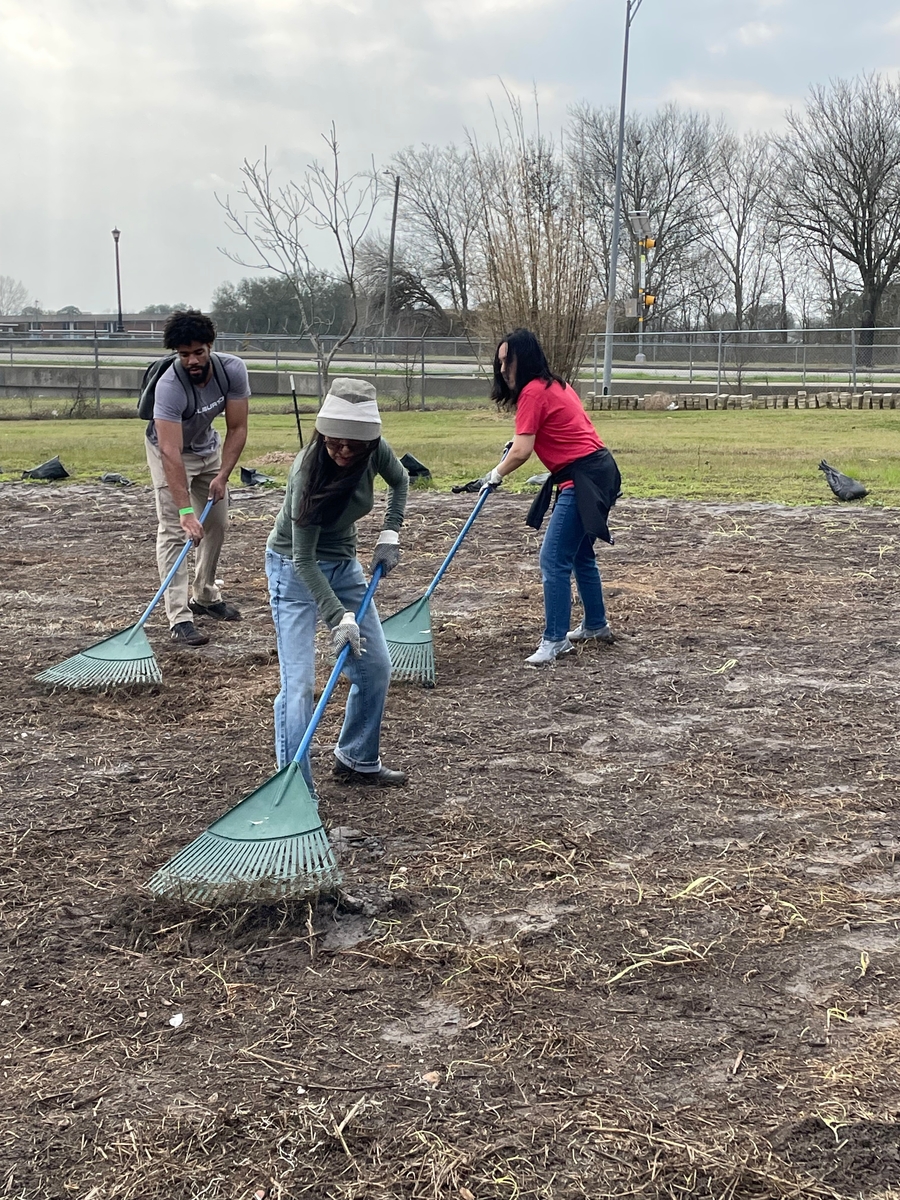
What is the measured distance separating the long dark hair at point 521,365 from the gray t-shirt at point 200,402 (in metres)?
1.60

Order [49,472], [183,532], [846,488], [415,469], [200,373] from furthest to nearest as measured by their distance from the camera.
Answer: [49,472]
[415,469]
[846,488]
[183,532]
[200,373]

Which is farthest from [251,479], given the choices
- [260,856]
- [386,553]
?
[260,856]

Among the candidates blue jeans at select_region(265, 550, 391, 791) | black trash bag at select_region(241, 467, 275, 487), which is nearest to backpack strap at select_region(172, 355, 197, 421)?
blue jeans at select_region(265, 550, 391, 791)

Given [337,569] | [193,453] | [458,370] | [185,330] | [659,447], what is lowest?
[659,447]

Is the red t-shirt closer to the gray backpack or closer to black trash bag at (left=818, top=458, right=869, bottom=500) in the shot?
the gray backpack

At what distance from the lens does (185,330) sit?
21.2ft

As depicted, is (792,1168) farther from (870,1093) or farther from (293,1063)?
(293,1063)

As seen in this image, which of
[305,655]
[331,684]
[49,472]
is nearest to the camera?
[331,684]

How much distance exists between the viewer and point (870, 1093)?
2.72m

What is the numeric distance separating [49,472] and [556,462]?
31.3 feet

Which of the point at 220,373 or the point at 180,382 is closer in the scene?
the point at 180,382

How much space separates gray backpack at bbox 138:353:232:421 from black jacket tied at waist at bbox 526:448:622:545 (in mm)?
2085

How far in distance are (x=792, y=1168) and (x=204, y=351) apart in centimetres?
534

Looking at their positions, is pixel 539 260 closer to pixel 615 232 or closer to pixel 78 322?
pixel 615 232
